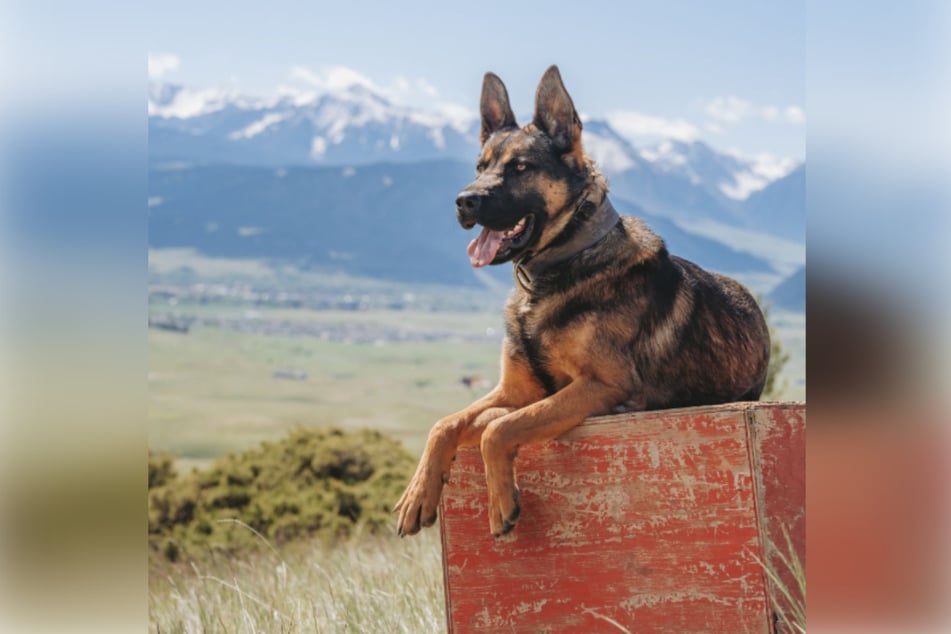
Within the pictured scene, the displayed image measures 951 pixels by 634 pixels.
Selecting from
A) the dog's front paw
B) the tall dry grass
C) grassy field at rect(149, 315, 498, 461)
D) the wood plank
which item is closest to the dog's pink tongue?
the dog's front paw

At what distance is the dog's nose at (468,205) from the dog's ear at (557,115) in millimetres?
434

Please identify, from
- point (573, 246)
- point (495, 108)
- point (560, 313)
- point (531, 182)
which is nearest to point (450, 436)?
point (560, 313)

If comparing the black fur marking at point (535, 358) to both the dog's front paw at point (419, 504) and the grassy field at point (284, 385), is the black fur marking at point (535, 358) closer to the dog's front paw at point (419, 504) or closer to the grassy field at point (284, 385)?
the dog's front paw at point (419, 504)

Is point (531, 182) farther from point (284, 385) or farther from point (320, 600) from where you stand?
point (284, 385)

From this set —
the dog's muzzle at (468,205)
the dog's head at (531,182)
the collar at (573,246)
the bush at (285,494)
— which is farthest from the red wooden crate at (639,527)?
the bush at (285,494)

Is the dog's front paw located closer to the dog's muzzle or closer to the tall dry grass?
the dog's muzzle

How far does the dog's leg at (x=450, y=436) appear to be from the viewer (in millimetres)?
3727

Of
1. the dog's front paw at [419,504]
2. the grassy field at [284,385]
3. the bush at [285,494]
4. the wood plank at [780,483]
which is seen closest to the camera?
the wood plank at [780,483]

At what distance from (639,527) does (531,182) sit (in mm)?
1299

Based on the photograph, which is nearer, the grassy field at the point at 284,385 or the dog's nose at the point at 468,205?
the dog's nose at the point at 468,205

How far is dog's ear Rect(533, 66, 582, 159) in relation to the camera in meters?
3.77

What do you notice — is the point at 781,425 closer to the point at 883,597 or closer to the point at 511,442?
the point at 511,442

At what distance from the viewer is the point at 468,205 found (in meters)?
3.55

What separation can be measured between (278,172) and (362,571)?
8316 cm
